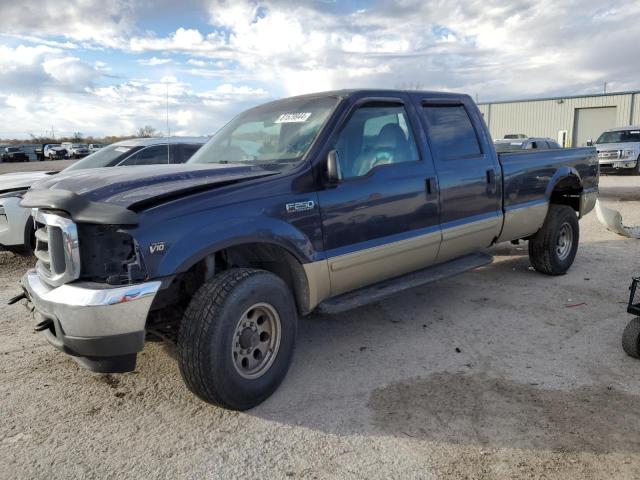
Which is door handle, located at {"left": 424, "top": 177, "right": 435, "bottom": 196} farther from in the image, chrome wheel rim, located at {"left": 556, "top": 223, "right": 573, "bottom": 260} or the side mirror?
chrome wheel rim, located at {"left": 556, "top": 223, "right": 573, "bottom": 260}

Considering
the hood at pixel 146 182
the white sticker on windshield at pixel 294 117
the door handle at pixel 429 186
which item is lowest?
the door handle at pixel 429 186

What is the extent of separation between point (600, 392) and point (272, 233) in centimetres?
235

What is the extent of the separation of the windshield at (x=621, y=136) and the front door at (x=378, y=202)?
65.5ft

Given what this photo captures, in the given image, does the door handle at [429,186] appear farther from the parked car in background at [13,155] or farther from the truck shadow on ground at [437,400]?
the parked car in background at [13,155]

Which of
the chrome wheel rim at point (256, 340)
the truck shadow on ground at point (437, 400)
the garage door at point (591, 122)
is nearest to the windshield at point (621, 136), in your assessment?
the garage door at point (591, 122)

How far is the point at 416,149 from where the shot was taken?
4410mm

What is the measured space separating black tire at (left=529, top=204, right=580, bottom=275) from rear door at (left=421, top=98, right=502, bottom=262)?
3.65 feet

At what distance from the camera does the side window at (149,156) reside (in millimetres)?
7719

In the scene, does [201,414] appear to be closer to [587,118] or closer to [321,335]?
[321,335]

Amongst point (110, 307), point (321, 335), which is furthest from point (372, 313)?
point (110, 307)

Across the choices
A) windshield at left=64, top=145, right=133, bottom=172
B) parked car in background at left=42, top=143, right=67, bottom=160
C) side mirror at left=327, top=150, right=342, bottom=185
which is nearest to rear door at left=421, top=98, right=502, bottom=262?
side mirror at left=327, top=150, right=342, bottom=185

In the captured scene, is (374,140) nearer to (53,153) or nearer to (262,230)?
(262,230)

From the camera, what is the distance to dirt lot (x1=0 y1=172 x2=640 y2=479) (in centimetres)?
274

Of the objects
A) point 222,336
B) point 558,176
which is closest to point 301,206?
point 222,336
